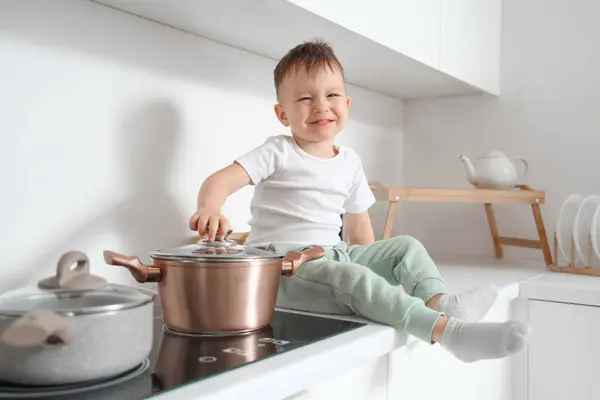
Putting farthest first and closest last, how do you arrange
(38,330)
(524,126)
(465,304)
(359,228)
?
1. (524,126)
2. (359,228)
3. (465,304)
4. (38,330)

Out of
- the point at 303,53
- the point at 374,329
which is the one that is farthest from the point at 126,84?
the point at 374,329

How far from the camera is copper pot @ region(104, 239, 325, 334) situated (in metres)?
0.64

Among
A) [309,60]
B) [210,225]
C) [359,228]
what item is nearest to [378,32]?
[309,60]

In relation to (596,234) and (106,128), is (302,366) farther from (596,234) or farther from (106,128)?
(596,234)

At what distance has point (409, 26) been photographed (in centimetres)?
126

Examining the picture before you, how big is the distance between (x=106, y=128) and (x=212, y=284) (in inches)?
18.0

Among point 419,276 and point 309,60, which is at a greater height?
point 309,60

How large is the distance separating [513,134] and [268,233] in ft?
3.48

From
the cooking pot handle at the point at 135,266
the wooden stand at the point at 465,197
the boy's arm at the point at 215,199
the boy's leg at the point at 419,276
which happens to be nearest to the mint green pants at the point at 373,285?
the boy's leg at the point at 419,276

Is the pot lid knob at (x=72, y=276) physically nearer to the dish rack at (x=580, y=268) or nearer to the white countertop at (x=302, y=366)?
the white countertop at (x=302, y=366)

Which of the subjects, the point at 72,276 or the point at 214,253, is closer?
the point at 72,276

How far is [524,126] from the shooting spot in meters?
1.72

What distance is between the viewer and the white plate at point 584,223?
1431 millimetres

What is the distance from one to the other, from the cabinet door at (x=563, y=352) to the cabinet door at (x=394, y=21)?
0.59 meters
